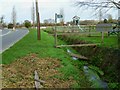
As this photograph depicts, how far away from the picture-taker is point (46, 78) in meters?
12.5

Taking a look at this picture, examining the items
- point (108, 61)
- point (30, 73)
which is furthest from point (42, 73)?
point (108, 61)

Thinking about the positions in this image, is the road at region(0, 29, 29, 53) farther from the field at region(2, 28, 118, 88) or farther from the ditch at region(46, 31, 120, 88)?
the ditch at region(46, 31, 120, 88)

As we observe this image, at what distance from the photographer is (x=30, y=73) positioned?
1331 cm

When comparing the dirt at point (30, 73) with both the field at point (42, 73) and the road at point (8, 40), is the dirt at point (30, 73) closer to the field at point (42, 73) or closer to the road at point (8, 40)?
the field at point (42, 73)

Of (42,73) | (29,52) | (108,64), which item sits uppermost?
(29,52)

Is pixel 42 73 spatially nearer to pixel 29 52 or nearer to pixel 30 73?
pixel 30 73

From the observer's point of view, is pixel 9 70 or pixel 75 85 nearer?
pixel 75 85

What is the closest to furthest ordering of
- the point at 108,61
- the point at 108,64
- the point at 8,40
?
the point at 108,64 → the point at 108,61 → the point at 8,40

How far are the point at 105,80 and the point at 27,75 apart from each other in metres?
4.20

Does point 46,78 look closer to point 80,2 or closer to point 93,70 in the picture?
point 80,2

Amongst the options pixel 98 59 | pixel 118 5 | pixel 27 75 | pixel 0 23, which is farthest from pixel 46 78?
pixel 0 23

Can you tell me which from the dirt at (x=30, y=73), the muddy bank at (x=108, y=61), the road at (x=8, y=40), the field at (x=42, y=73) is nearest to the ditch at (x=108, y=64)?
→ the muddy bank at (x=108, y=61)

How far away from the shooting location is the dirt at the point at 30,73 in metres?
Result: 11.3

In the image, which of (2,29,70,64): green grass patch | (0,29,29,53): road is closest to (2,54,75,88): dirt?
(2,29,70,64): green grass patch
